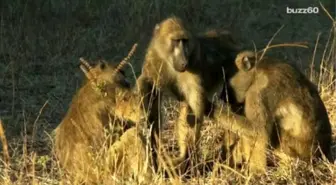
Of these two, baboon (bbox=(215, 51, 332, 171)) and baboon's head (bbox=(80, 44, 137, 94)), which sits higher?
baboon's head (bbox=(80, 44, 137, 94))

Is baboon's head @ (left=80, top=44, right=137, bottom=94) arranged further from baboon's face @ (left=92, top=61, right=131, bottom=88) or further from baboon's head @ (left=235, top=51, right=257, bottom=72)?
baboon's head @ (left=235, top=51, right=257, bottom=72)

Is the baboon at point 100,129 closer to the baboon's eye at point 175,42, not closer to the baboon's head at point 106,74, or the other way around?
the baboon's head at point 106,74

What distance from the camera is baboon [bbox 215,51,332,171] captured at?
19.8 feet

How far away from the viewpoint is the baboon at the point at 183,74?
248 inches

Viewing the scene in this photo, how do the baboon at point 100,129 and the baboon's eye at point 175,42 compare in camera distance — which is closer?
the baboon at point 100,129

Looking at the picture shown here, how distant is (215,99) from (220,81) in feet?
0.50

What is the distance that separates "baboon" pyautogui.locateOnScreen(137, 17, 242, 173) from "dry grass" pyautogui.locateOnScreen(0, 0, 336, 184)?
251mm

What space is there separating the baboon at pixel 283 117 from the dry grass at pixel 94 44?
26 cm

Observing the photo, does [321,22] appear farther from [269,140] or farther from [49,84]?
[269,140]

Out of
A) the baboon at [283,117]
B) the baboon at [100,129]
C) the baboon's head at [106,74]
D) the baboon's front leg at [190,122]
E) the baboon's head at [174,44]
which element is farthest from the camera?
the baboon's front leg at [190,122]

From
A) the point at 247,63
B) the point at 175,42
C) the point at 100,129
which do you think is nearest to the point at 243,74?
the point at 247,63

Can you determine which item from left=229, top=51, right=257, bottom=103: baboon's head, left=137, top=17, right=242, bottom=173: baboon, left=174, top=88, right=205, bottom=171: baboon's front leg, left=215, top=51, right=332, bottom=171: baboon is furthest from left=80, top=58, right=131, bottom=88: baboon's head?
left=229, top=51, right=257, bottom=103: baboon's head

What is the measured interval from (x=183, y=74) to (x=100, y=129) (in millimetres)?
985

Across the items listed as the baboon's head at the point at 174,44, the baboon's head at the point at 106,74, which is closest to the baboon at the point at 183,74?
the baboon's head at the point at 174,44
